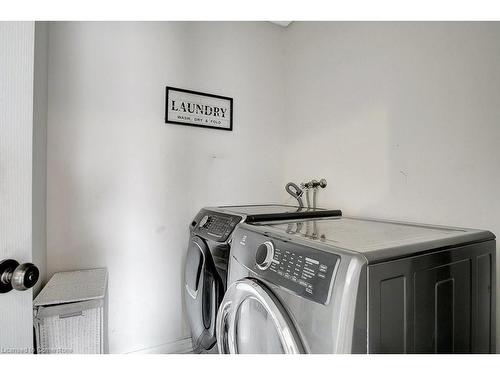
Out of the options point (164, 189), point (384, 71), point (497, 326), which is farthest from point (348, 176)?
point (164, 189)

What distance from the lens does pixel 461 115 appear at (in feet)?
3.65

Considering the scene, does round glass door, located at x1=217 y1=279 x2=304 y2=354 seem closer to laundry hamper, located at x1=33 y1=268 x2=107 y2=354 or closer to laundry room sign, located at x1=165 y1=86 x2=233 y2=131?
laundry hamper, located at x1=33 y1=268 x2=107 y2=354

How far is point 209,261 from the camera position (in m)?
1.33

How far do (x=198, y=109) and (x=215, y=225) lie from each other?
2.86 feet

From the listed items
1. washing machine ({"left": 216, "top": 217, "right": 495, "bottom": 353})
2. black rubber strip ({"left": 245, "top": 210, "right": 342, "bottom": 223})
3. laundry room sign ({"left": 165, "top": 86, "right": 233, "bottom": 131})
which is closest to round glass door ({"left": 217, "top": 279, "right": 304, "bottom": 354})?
washing machine ({"left": 216, "top": 217, "right": 495, "bottom": 353})

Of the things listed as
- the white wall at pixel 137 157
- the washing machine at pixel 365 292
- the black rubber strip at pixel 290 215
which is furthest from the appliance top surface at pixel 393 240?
the white wall at pixel 137 157

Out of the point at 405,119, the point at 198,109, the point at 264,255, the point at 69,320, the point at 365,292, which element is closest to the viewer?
the point at 365,292

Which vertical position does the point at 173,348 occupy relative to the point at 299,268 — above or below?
below

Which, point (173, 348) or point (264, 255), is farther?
point (173, 348)

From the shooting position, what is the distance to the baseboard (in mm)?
1608

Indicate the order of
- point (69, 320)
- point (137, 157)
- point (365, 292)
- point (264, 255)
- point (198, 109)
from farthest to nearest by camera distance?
point (198, 109) → point (137, 157) → point (69, 320) → point (264, 255) → point (365, 292)

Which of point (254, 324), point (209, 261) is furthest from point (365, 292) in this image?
point (209, 261)

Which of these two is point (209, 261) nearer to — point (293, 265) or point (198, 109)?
point (293, 265)

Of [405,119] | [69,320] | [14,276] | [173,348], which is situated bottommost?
[173,348]
